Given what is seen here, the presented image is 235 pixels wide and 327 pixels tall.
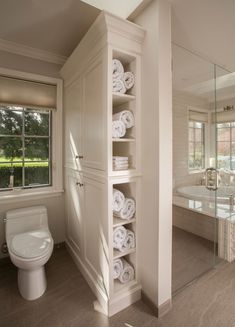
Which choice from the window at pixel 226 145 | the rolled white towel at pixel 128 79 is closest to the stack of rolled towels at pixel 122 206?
the rolled white towel at pixel 128 79

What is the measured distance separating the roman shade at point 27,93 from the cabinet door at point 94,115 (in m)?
0.73

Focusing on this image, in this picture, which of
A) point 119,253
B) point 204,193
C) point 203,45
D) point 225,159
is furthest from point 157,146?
point 225,159

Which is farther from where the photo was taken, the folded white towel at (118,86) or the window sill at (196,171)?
the window sill at (196,171)

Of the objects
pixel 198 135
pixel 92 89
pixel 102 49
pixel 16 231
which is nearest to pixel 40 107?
pixel 92 89

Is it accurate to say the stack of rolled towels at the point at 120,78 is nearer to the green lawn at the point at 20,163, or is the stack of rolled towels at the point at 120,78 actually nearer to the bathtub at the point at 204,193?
the bathtub at the point at 204,193

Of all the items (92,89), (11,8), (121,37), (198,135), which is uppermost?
(11,8)

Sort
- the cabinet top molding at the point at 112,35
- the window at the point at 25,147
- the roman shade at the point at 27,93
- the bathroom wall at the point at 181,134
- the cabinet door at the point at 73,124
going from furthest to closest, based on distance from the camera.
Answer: the window at the point at 25,147
the roman shade at the point at 27,93
the cabinet door at the point at 73,124
the bathroom wall at the point at 181,134
the cabinet top molding at the point at 112,35

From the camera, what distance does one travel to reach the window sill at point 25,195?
6.95 ft

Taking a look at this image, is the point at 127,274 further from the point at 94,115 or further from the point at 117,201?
the point at 94,115

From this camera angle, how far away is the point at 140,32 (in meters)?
1.49

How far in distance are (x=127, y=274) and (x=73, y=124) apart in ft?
Answer: 5.27

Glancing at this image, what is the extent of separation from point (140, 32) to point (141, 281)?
2084 millimetres

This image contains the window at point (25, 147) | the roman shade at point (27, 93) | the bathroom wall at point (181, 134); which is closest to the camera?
the bathroom wall at point (181, 134)

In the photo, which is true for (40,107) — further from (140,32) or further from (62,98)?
(140,32)
